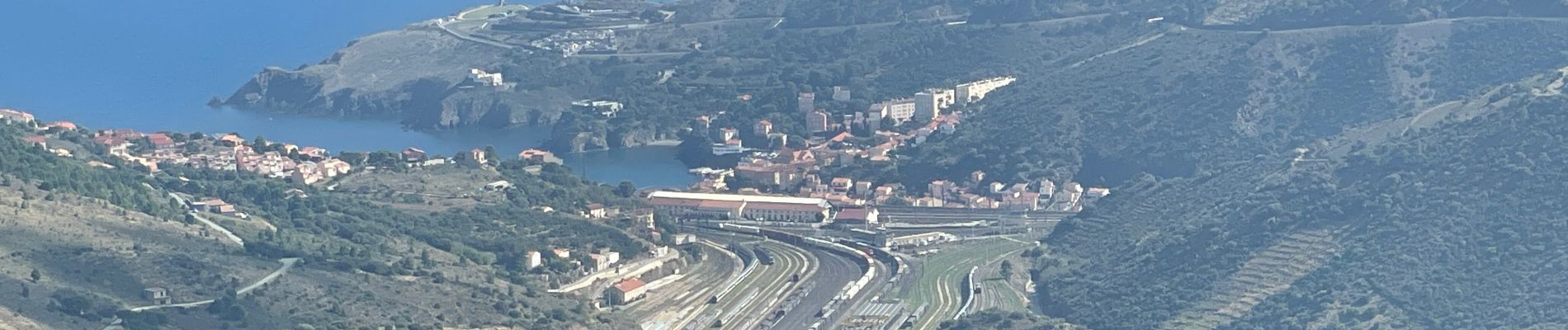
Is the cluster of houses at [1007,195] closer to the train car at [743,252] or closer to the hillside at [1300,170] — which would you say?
the hillside at [1300,170]

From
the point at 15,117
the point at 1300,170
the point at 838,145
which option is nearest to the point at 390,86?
the point at 838,145

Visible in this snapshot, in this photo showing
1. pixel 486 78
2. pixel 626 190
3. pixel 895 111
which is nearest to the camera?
pixel 626 190

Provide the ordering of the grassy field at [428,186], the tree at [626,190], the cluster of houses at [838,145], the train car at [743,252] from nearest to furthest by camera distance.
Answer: the train car at [743,252] < the grassy field at [428,186] < the tree at [626,190] < the cluster of houses at [838,145]

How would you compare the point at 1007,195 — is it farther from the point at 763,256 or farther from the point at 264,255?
the point at 264,255

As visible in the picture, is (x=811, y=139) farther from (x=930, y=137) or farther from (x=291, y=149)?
(x=291, y=149)

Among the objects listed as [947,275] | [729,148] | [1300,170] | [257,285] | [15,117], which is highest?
[15,117]

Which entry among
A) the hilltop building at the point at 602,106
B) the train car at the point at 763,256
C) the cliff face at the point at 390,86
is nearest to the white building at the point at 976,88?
the hilltop building at the point at 602,106
